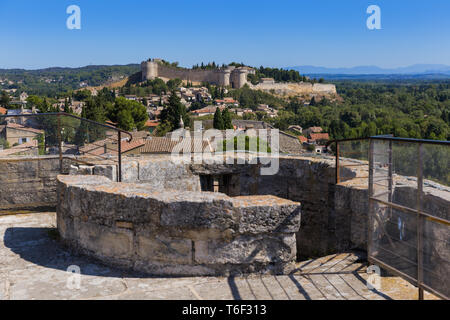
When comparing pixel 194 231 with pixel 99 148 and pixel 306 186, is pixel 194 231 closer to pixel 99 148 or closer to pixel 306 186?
pixel 306 186

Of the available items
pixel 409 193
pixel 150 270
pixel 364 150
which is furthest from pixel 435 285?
pixel 364 150

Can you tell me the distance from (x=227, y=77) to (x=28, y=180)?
129775 mm

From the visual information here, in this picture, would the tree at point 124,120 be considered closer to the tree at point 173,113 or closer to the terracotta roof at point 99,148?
the tree at point 173,113

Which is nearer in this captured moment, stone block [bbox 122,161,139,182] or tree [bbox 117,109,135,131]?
stone block [bbox 122,161,139,182]

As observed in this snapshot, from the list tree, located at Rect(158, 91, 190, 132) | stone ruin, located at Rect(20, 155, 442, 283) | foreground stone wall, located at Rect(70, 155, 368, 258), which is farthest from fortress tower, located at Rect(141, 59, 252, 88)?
stone ruin, located at Rect(20, 155, 442, 283)

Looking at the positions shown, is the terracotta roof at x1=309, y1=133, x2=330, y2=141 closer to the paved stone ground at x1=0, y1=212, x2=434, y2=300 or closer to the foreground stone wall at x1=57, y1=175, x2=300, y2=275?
the paved stone ground at x1=0, y1=212, x2=434, y2=300

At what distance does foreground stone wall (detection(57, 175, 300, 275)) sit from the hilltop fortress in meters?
130

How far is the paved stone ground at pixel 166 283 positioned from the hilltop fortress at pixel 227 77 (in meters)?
130

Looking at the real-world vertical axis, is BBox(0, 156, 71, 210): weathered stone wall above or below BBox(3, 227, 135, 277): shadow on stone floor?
above

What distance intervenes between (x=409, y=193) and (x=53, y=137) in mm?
5050

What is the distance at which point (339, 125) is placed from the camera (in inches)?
2692

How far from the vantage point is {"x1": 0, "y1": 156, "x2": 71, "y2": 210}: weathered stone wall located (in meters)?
5.97

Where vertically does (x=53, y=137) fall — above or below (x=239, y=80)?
below

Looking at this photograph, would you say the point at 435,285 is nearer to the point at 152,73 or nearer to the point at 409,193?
the point at 409,193
